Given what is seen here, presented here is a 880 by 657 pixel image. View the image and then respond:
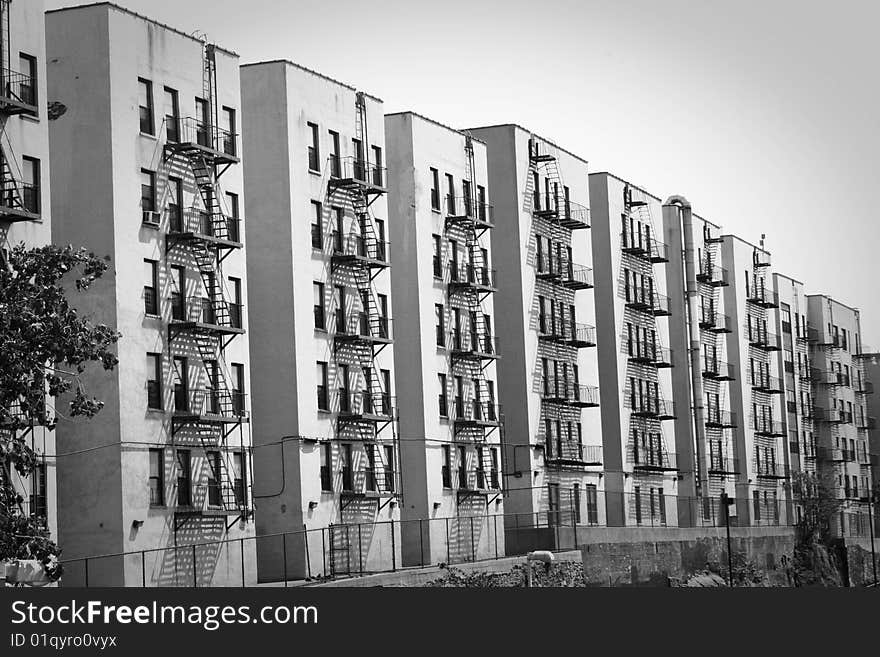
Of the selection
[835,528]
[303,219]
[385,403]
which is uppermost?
[303,219]

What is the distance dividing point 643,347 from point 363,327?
110 feet

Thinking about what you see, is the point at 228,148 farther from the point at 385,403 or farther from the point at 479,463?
the point at 479,463

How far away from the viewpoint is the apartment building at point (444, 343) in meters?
77.5

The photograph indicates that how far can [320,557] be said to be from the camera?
67.4 metres

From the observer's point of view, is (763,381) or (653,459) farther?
(763,381)

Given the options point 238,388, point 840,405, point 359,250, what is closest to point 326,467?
point 238,388

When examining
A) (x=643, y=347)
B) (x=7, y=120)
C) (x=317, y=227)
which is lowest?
(x=643, y=347)

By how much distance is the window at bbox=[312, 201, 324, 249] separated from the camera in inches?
2808

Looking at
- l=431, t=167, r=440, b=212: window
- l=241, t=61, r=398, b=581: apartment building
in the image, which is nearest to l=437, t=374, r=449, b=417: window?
l=241, t=61, r=398, b=581: apartment building

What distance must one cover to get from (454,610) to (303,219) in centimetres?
3921

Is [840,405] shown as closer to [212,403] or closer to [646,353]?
[646,353]

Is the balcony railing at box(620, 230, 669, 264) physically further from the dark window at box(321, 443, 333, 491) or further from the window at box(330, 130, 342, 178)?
the dark window at box(321, 443, 333, 491)

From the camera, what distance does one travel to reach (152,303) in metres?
61.1

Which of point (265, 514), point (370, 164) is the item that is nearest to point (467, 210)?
point (370, 164)
